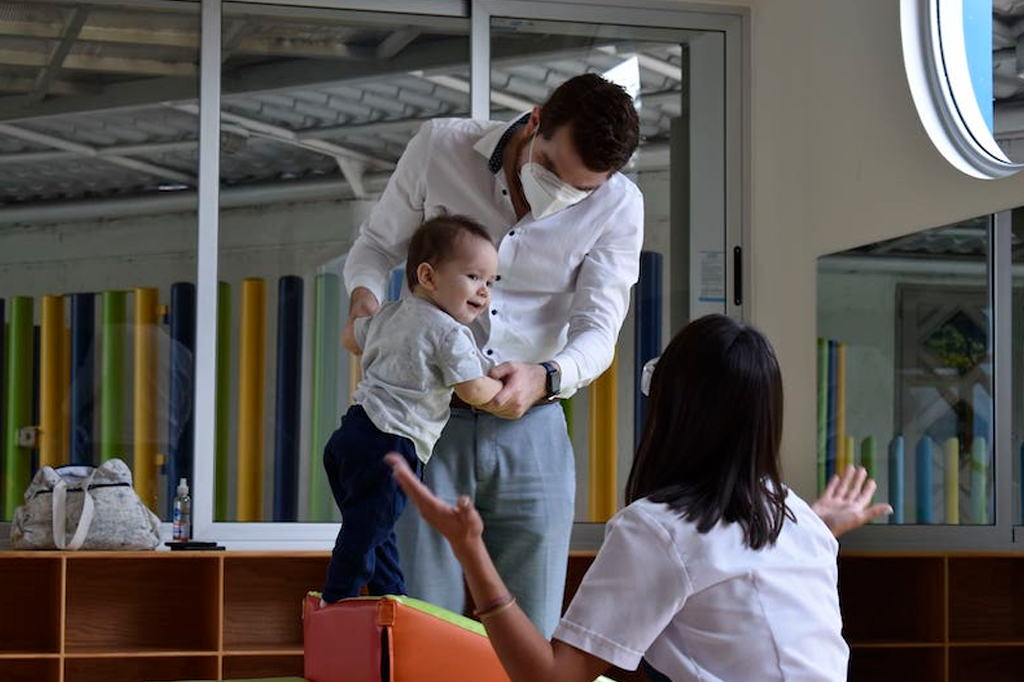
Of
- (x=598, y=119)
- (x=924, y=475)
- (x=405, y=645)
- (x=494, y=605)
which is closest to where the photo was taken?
(x=494, y=605)

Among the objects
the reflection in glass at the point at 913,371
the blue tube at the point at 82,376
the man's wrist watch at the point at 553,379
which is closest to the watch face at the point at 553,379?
the man's wrist watch at the point at 553,379

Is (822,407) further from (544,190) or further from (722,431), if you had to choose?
(722,431)

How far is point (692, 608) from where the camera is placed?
164cm

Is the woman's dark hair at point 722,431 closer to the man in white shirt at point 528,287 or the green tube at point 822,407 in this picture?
the man in white shirt at point 528,287

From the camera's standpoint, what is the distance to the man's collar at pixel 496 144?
8.43 feet

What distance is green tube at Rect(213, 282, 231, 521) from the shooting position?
4934 mm

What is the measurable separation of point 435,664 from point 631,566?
0.60 meters

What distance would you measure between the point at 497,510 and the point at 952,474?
2.64m

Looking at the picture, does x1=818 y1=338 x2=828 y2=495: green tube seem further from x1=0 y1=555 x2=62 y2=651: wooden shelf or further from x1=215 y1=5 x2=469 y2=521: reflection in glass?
x1=0 y1=555 x2=62 y2=651: wooden shelf

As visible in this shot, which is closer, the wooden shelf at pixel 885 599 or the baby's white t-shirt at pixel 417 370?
the baby's white t-shirt at pixel 417 370

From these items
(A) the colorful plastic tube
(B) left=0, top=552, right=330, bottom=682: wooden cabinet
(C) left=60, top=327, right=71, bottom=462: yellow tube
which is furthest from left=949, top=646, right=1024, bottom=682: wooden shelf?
(C) left=60, top=327, right=71, bottom=462: yellow tube

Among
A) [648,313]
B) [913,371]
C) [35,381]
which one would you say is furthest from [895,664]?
[35,381]

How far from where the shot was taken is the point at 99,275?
489 cm

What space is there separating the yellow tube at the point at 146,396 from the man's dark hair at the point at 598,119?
9.35 feet
